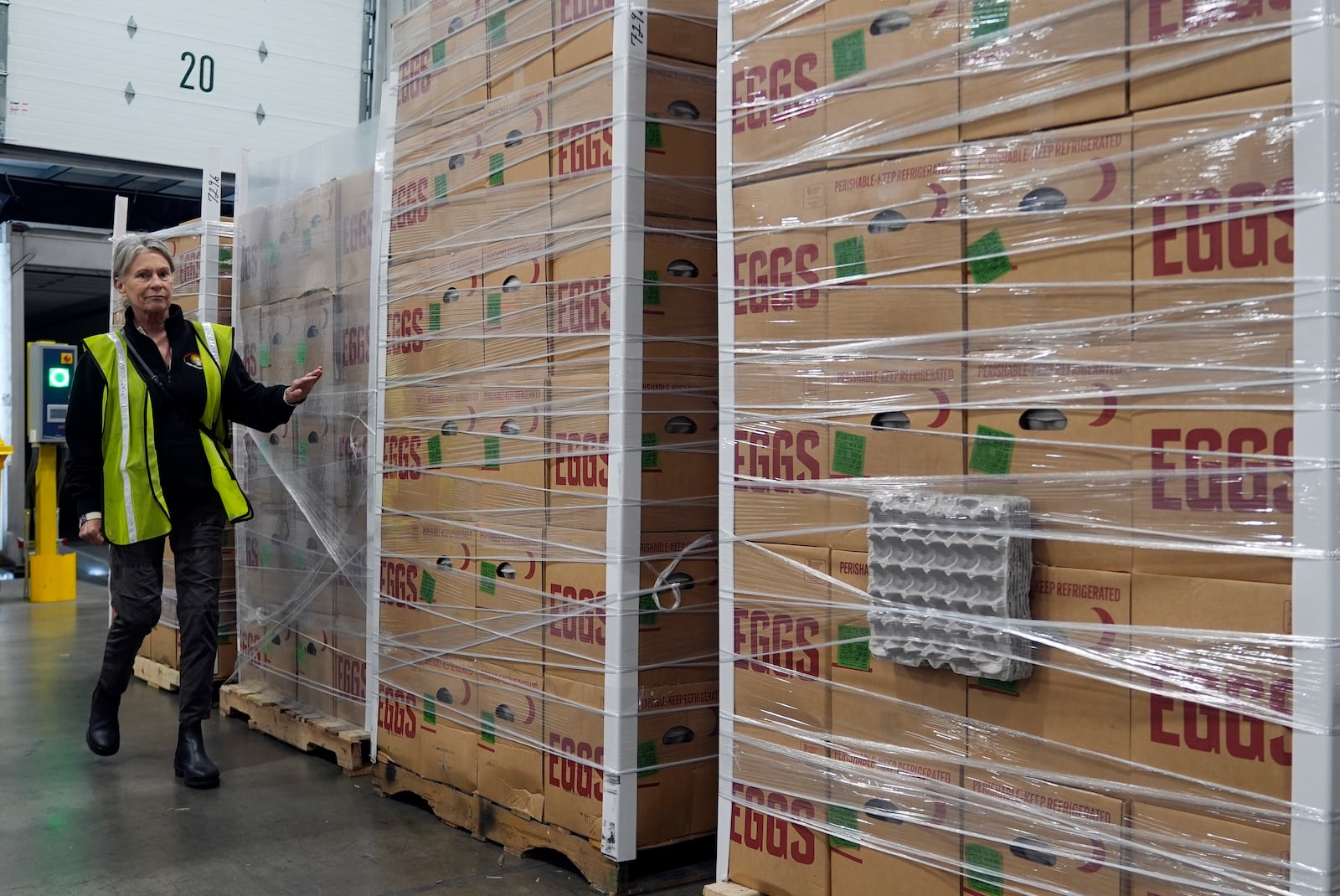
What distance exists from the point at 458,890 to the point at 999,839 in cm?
159

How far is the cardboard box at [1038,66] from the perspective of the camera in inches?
81.9

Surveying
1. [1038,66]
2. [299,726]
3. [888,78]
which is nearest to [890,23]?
[888,78]

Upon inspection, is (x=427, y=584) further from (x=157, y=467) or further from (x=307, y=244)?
(x=307, y=244)

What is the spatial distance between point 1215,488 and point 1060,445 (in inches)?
11.4

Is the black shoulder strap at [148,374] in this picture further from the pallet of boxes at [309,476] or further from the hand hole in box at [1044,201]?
the hand hole in box at [1044,201]

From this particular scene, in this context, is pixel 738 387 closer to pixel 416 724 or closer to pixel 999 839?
pixel 999 839

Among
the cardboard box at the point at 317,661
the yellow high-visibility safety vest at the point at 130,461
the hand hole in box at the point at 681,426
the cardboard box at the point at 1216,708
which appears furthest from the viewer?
the cardboard box at the point at 317,661

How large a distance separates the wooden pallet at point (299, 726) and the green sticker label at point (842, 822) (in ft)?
7.54

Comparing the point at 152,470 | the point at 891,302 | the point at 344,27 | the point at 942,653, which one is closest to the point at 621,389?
the point at 891,302

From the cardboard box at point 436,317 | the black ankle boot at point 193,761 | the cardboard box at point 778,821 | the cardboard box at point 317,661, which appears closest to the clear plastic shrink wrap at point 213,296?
the cardboard box at point 317,661

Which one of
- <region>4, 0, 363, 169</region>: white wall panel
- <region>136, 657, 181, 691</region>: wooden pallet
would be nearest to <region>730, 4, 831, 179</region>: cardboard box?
<region>136, 657, 181, 691</region>: wooden pallet

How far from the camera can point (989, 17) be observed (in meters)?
2.26

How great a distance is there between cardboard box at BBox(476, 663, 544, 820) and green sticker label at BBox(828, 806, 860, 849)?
1.07 metres

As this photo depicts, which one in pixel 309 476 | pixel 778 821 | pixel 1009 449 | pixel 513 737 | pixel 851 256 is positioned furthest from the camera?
pixel 309 476
